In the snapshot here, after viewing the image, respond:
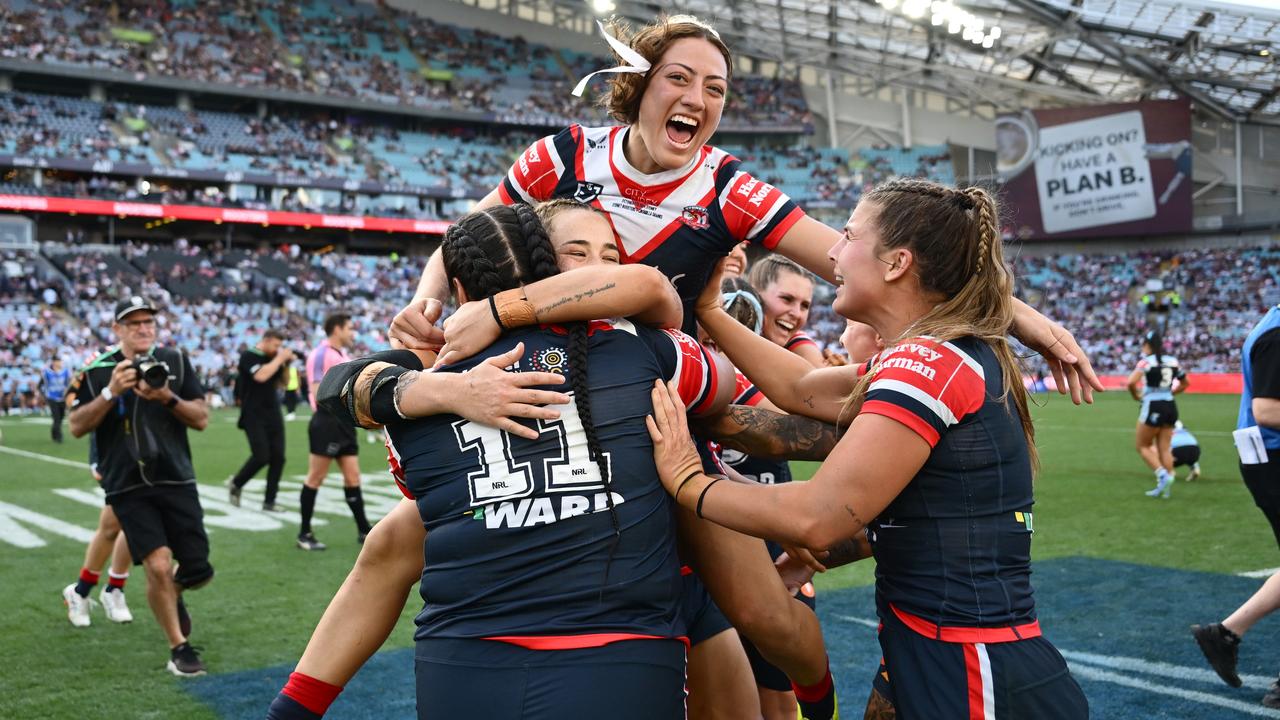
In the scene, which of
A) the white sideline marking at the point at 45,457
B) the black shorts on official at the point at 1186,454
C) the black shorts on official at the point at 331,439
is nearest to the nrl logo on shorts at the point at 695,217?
the black shorts on official at the point at 331,439

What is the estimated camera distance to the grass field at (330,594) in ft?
19.7

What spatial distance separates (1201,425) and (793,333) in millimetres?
22033

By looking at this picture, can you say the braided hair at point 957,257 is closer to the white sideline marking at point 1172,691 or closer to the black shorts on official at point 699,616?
the black shorts on official at point 699,616

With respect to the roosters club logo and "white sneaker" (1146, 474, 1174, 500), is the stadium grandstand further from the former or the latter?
the roosters club logo

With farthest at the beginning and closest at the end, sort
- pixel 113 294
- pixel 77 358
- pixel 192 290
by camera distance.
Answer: pixel 192 290, pixel 113 294, pixel 77 358

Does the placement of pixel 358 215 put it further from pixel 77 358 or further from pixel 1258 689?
pixel 1258 689

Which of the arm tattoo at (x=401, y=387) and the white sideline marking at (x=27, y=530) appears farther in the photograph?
the white sideline marking at (x=27, y=530)

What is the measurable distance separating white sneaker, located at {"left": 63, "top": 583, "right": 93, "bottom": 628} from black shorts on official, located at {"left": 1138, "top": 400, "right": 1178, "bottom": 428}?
12574mm

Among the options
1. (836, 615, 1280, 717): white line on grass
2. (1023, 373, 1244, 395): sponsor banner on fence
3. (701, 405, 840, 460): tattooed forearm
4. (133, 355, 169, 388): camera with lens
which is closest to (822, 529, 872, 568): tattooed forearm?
(701, 405, 840, 460): tattooed forearm

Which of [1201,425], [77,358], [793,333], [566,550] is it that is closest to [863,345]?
[793,333]

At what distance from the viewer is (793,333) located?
5266 mm

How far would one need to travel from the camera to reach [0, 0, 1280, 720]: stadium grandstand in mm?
44375

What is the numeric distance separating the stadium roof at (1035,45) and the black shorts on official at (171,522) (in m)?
42.9

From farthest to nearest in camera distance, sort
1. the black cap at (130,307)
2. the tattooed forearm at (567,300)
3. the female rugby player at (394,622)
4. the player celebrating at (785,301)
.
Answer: the black cap at (130,307) → the player celebrating at (785,301) → the female rugby player at (394,622) → the tattooed forearm at (567,300)
